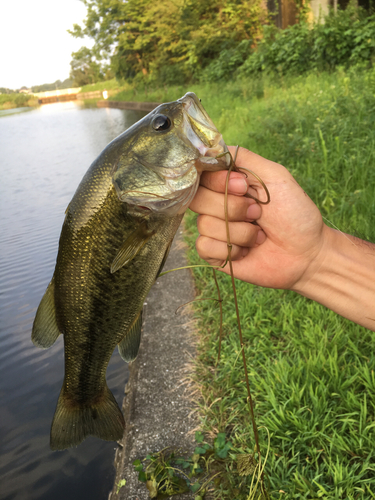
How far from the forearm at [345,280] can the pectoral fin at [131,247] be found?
1.11m

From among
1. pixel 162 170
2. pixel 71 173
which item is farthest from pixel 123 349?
pixel 71 173

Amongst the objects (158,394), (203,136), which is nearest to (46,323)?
(203,136)

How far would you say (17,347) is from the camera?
171 inches

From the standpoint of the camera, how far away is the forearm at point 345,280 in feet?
6.29

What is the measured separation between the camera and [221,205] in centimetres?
169

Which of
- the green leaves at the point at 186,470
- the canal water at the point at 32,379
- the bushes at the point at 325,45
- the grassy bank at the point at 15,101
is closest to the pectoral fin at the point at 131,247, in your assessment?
the green leaves at the point at 186,470

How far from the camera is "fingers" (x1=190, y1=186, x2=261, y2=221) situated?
1645mm

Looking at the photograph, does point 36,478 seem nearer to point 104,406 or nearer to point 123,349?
point 104,406

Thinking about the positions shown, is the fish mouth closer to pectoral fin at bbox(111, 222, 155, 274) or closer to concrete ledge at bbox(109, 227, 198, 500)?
pectoral fin at bbox(111, 222, 155, 274)

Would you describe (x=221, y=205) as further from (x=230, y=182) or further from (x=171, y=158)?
(x=171, y=158)

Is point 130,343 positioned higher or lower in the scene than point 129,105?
higher

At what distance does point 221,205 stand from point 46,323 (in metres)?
1.05

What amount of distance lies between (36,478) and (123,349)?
2036mm

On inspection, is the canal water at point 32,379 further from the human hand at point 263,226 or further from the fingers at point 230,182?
the fingers at point 230,182
